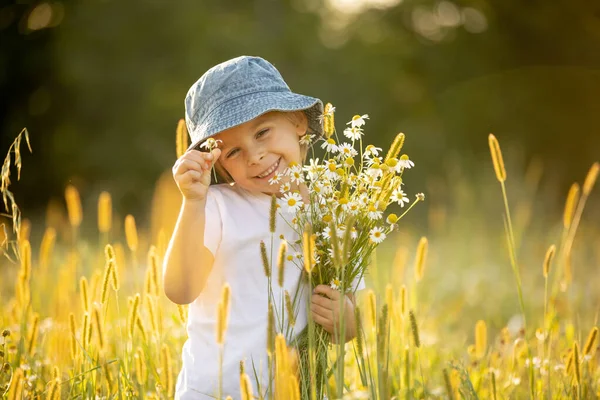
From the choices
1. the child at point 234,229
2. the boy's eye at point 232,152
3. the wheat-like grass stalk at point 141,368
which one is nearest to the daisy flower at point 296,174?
the child at point 234,229

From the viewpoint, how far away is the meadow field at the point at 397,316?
202 cm

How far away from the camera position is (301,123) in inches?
98.0

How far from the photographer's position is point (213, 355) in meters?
2.18

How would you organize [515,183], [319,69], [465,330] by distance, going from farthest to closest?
1. [319,69]
2. [515,183]
3. [465,330]

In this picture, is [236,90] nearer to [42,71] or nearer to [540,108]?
[42,71]

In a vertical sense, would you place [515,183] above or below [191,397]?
above

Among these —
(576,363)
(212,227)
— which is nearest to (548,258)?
(576,363)

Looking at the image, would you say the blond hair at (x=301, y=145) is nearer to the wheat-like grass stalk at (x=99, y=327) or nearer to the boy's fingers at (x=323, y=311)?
the boy's fingers at (x=323, y=311)

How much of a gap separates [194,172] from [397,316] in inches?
35.9

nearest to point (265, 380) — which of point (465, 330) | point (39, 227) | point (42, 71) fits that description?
point (465, 330)

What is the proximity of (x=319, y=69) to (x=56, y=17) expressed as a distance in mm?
5354

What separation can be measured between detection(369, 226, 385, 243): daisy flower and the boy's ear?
0.59m

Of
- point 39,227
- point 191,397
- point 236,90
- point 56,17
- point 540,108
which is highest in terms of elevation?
point 56,17

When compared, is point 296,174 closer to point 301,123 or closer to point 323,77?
point 301,123
